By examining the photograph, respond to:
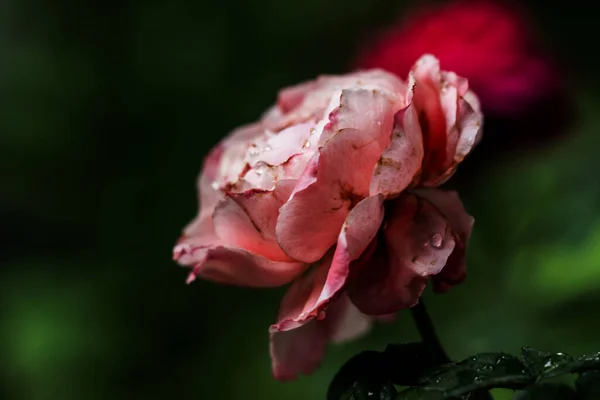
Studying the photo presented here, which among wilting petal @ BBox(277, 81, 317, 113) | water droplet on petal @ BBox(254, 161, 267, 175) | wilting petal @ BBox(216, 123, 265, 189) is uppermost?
wilting petal @ BBox(277, 81, 317, 113)

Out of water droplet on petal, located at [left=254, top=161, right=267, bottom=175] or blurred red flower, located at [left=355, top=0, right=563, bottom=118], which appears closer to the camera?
water droplet on petal, located at [left=254, top=161, right=267, bottom=175]

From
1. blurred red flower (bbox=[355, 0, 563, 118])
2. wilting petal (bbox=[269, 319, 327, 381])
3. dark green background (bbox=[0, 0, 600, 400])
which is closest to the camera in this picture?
wilting petal (bbox=[269, 319, 327, 381])

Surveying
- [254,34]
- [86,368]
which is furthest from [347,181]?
[254,34]

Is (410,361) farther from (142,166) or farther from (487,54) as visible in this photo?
(142,166)

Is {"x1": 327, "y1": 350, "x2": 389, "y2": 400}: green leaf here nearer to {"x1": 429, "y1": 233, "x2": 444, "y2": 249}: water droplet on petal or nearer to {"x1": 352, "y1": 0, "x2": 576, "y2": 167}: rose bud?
{"x1": 429, "y1": 233, "x2": 444, "y2": 249}: water droplet on petal

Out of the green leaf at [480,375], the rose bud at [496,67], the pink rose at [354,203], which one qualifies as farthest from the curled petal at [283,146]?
the rose bud at [496,67]

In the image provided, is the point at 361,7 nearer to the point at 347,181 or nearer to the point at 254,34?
the point at 254,34

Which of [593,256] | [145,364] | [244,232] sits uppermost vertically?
[244,232]

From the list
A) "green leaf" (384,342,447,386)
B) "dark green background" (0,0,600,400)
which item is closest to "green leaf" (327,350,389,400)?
"green leaf" (384,342,447,386)
